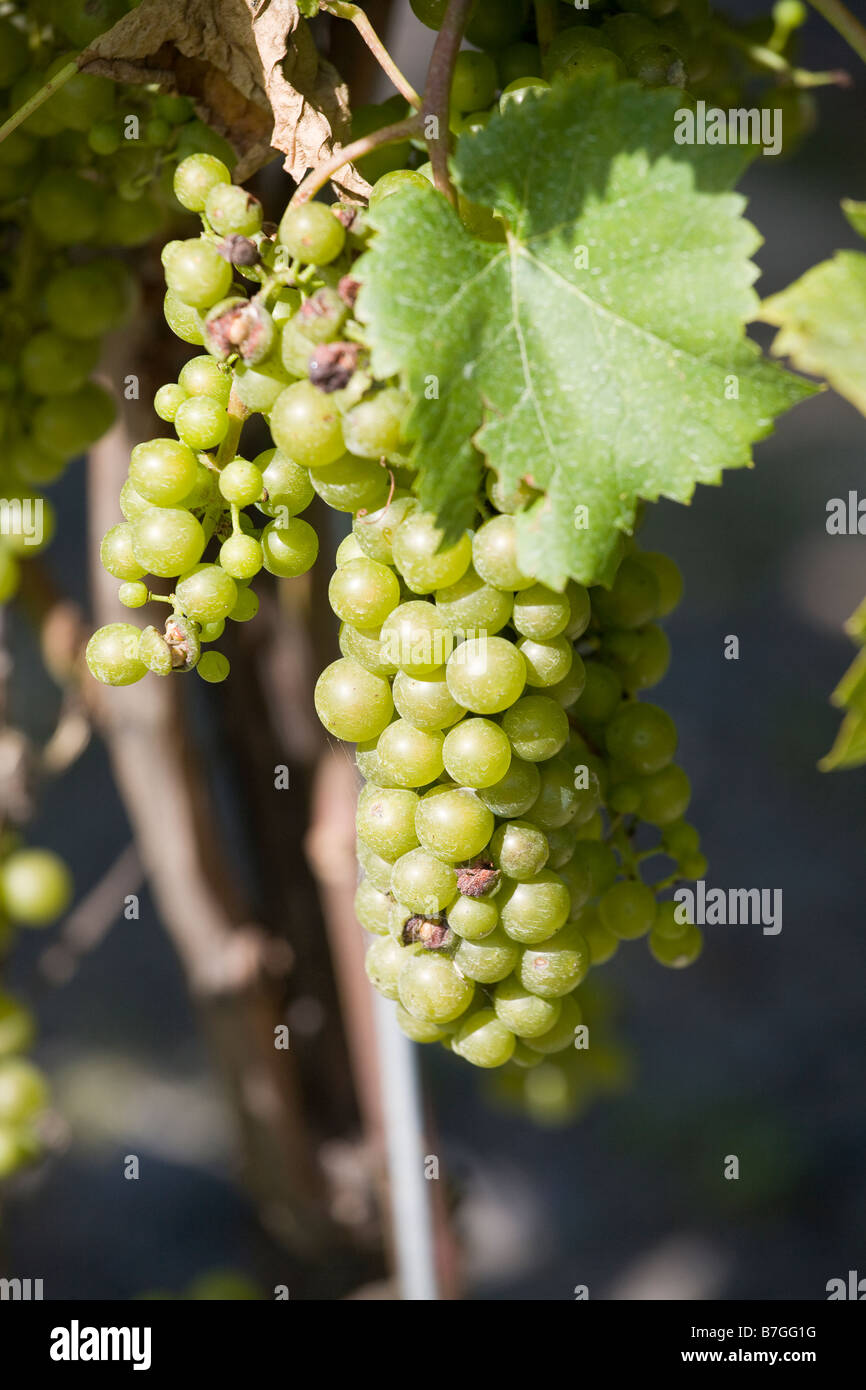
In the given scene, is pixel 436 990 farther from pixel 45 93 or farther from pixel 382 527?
pixel 45 93

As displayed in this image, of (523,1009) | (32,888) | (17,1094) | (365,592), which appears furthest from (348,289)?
(17,1094)

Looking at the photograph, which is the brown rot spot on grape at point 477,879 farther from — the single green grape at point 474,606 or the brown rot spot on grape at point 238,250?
the brown rot spot on grape at point 238,250

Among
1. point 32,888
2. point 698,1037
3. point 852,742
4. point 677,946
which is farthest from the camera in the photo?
point 698,1037

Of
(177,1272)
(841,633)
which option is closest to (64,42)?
(177,1272)

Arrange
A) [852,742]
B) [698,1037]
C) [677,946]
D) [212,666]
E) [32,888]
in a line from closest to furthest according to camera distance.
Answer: [852,742]
[212,666]
[677,946]
[32,888]
[698,1037]

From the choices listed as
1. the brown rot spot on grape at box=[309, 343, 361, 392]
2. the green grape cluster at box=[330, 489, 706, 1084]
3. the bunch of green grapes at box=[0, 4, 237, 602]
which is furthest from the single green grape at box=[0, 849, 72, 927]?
the brown rot spot on grape at box=[309, 343, 361, 392]

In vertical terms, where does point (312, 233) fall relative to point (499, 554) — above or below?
above

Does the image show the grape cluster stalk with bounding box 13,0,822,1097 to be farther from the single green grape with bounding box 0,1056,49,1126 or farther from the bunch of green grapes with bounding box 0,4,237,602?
the single green grape with bounding box 0,1056,49,1126
